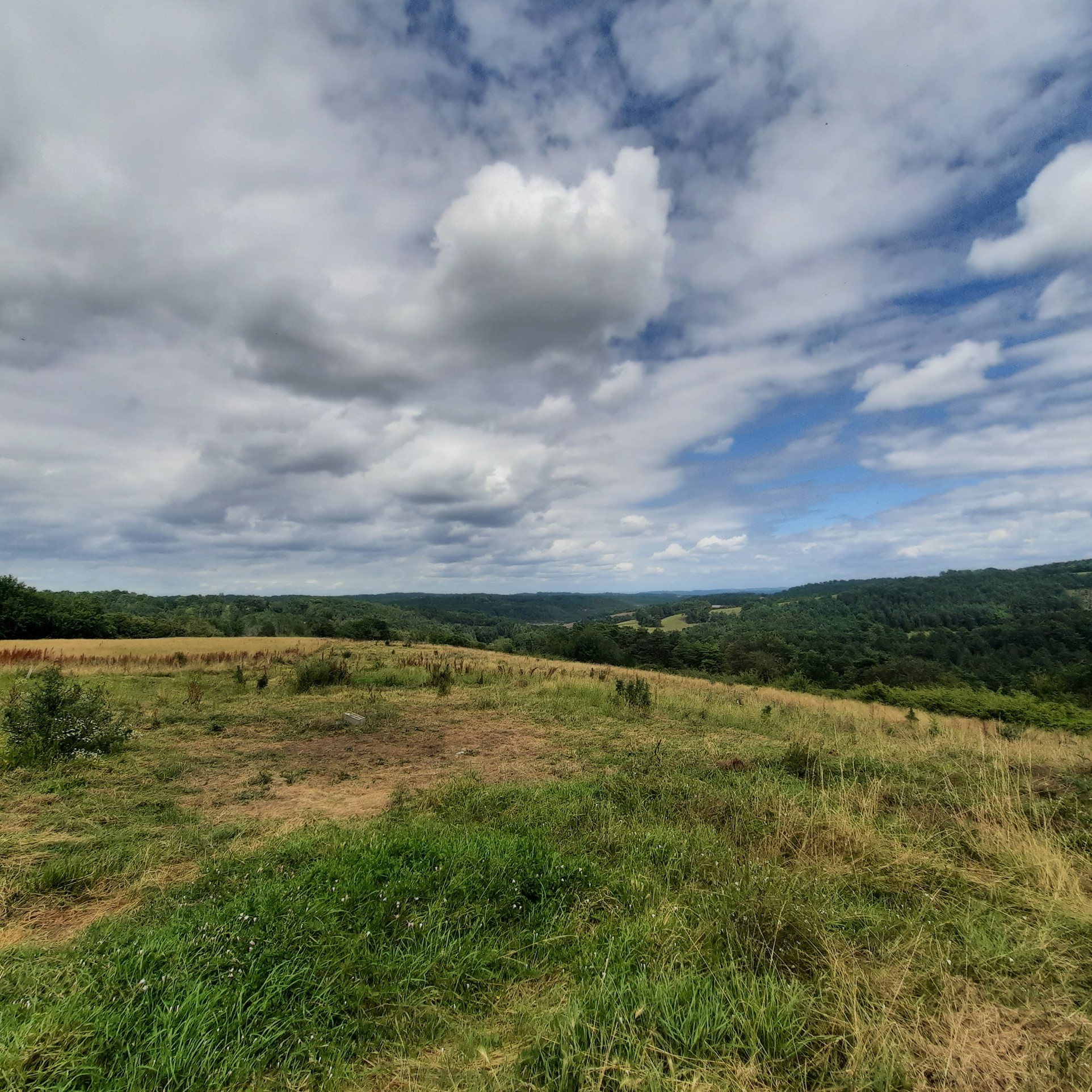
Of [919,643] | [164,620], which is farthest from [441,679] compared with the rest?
[919,643]

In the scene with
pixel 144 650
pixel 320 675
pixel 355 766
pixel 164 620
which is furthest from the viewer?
pixel 164 620

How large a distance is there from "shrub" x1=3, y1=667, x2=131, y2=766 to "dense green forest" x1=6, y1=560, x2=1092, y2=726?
33752 millimetres

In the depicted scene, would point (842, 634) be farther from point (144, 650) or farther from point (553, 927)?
point (553, 927)

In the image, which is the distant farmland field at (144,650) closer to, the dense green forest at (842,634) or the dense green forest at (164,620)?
the dense green forest at (164,620)

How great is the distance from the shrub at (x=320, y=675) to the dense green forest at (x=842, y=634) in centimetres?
2940

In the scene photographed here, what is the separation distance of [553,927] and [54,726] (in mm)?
10554

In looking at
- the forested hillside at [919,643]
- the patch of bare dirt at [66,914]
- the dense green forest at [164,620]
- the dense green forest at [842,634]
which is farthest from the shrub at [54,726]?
the dense green forest at [164,620]

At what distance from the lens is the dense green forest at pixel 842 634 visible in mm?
36344

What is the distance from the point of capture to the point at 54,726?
365 inches

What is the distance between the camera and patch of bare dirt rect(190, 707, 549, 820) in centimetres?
751

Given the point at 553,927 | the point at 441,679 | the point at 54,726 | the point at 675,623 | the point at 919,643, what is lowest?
the point at 919,643

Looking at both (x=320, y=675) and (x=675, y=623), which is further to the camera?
(x=675, y=623)

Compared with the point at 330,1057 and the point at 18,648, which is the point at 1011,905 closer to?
the point at 330,1057

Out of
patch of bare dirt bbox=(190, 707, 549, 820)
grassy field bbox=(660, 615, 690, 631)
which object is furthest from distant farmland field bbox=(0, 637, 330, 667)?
grassy field bbox=(660, 615, 690, 631)
